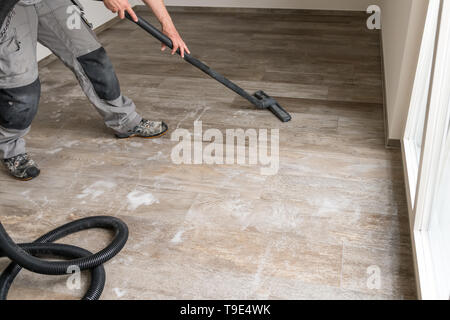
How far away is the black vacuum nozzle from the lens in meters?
2.29

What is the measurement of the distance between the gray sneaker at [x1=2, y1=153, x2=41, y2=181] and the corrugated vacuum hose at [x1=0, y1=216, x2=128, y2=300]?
44cm

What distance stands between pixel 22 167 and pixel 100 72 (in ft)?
1.72

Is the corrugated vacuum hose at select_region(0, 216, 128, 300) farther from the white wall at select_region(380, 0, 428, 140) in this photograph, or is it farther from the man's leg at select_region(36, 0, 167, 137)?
the white wall at select_region(380, 0, 428, 140)

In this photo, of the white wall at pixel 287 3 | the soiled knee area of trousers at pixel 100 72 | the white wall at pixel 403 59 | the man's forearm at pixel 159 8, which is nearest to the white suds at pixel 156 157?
the soiled knee area of trousers at pixel 100 72

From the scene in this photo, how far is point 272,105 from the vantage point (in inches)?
93.5

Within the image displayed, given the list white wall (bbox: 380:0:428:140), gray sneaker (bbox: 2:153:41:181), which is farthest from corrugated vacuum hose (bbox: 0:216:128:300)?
white wall (bbox: 380:0:428:140)

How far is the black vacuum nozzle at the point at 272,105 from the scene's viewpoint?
2287 mm

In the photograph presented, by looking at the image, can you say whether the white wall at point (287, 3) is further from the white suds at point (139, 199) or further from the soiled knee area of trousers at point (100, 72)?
the white suds at point (139, 199)

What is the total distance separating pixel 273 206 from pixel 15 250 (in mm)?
881

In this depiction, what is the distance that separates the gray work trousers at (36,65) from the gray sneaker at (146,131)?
40mm

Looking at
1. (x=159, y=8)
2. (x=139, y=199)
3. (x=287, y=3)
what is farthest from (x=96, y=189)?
(x=287, y=3)
